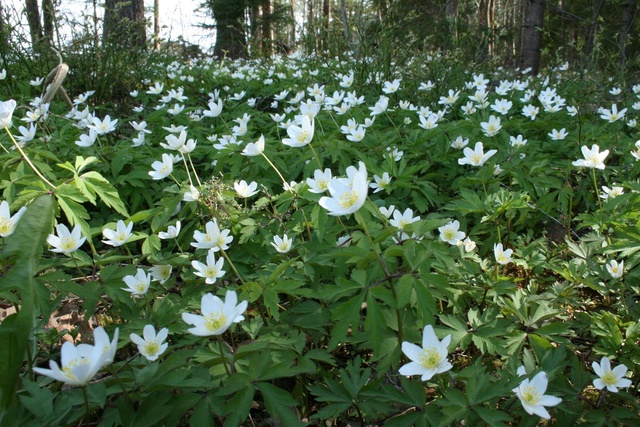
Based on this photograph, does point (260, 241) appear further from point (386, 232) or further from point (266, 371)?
point (266, 371)

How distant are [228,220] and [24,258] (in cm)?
144

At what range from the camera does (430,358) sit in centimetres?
159

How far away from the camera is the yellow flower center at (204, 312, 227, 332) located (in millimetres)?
1538

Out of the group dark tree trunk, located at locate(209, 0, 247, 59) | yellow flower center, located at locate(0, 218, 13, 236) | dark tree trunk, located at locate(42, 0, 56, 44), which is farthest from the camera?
dark tree trunk, located at locate(209, 0, 247, 59)

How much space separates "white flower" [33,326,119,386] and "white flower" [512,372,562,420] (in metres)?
1.23

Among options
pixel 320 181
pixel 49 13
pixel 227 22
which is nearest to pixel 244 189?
pixel 320 181

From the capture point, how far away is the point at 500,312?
2.16 m

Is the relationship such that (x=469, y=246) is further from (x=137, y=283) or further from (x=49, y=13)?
(x=49, y=13)

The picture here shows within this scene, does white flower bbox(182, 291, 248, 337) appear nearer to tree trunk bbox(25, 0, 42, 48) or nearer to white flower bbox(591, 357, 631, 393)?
white flower bbox(591, 357, 631, 393)

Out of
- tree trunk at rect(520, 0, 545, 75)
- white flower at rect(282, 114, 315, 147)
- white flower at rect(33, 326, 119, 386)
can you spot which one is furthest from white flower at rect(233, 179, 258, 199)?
tree trunk at rect(520, 0, 545, 75)

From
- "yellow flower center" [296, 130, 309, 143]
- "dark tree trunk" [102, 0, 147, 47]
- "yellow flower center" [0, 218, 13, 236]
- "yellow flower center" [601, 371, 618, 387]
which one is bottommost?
"yellow flower center" [601, 371, 618, 387]

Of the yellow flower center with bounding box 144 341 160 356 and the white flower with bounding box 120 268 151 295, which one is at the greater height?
the white flower with bounding box 120 268 151 295

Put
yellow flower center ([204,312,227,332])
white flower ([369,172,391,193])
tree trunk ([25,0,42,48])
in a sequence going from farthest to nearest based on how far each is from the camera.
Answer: tree trunk ([25,0,42,48]) → white flower ([369,172,391,193]) → yellow flower center ([204,312,227,332])

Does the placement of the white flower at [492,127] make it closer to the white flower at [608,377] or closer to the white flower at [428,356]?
the white flower at [608,377]
